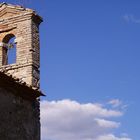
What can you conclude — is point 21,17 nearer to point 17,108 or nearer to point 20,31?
point 20,31

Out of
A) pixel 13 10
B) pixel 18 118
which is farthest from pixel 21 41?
pixel 18 118

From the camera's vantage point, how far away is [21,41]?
1419 centimetres

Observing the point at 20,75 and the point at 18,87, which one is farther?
the point at 20,75

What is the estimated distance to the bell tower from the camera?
13.7 metres

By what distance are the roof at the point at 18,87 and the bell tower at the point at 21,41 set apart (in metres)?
0.76

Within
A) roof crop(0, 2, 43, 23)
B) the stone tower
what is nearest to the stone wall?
the stone tower

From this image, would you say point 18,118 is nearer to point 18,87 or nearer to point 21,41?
point 18,87

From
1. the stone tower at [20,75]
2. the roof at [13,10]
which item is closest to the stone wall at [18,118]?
the stone tower at [20,75]

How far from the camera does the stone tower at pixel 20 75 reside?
11.6 metres

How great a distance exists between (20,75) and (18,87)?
1.58 m

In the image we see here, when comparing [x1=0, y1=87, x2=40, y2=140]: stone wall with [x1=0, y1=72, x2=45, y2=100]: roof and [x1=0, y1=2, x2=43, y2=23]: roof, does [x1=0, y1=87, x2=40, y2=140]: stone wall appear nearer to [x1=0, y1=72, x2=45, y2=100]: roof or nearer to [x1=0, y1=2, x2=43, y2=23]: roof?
[x1=0, y1=72, x2=45, y2=100]: roof

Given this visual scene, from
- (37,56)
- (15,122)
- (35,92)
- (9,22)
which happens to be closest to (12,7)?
(9,22)

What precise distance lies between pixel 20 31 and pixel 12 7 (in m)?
0.88

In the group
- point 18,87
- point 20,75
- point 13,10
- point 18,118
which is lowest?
point 18,118
